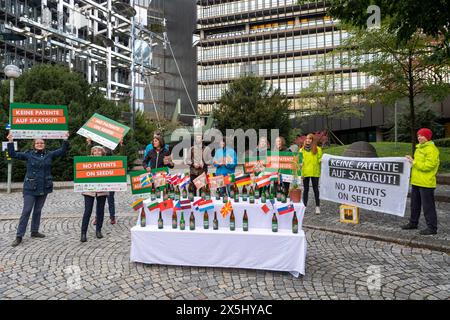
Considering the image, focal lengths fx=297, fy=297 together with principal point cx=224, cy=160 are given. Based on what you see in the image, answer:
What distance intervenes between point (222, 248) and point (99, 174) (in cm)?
281

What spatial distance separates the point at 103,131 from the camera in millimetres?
6152

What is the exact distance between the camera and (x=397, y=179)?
622 cm

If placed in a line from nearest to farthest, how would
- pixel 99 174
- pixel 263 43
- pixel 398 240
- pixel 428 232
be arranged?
pixel 398 240
pixel 99 174
pixel 428 232
pixel 263 43

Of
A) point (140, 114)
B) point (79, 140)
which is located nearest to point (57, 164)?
point (79, 140)

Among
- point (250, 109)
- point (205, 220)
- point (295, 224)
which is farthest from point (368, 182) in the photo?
point (250, 109)

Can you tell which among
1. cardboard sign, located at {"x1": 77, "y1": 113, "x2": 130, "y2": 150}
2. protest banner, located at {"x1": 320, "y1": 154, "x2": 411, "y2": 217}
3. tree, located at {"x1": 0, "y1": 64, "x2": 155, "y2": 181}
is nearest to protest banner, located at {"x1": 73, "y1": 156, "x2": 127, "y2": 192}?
cardboard sign, located at {"x1": 77, "y1": 113, "x2": 130, "y2": 150}

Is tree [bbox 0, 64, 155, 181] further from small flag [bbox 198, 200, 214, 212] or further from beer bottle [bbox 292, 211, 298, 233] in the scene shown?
beer bottle [bbox 292, 211, 298, 233]

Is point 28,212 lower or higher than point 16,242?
higher

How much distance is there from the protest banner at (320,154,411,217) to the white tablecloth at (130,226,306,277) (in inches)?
128

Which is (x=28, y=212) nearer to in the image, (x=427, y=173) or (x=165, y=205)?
(x=165, y=205)

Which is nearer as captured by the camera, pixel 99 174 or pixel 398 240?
pixel 398 240
